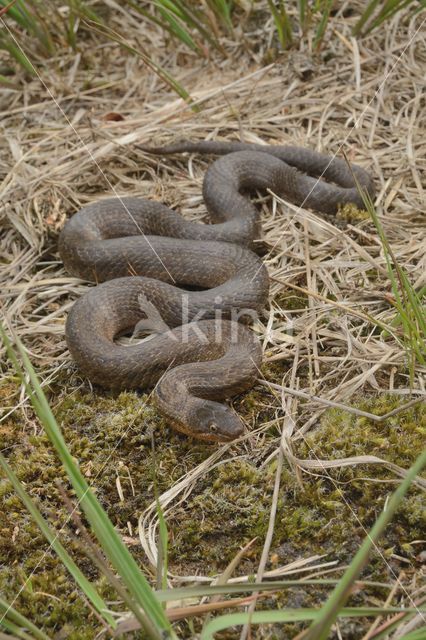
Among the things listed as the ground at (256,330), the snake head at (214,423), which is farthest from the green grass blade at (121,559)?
the snake head at (214,423)

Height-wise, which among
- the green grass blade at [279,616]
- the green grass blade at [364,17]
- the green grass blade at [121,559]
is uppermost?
the green grass blade at [364,17]

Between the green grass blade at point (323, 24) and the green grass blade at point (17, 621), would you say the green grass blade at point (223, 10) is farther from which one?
the green grass blade at point (17, 621)

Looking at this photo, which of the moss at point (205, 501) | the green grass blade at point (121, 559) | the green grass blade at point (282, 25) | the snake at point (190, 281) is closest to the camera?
the green grass blade at point (121, 559)

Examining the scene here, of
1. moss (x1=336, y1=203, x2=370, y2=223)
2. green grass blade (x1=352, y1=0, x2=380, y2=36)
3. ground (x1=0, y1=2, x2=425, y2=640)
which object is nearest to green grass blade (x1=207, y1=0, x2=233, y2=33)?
ground (x1=0, y1=2, x2=425, y2=640)

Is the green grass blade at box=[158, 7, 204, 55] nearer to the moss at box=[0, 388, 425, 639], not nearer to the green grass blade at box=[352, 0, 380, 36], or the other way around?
the green grass blade at box=[352, 0, 380, 36]

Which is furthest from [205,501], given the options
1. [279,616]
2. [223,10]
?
[223,10]

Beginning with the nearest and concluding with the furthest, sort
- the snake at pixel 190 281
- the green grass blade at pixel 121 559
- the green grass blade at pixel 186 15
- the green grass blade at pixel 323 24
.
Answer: the green grass blade at pixel 121 559, the snake at pixel 190 281, the green grass blade at pixel 186 15, the green grass blade at pixel 323 24

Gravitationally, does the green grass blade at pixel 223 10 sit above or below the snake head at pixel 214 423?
above

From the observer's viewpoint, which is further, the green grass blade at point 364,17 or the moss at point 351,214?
the green grass blade at point 364,17
